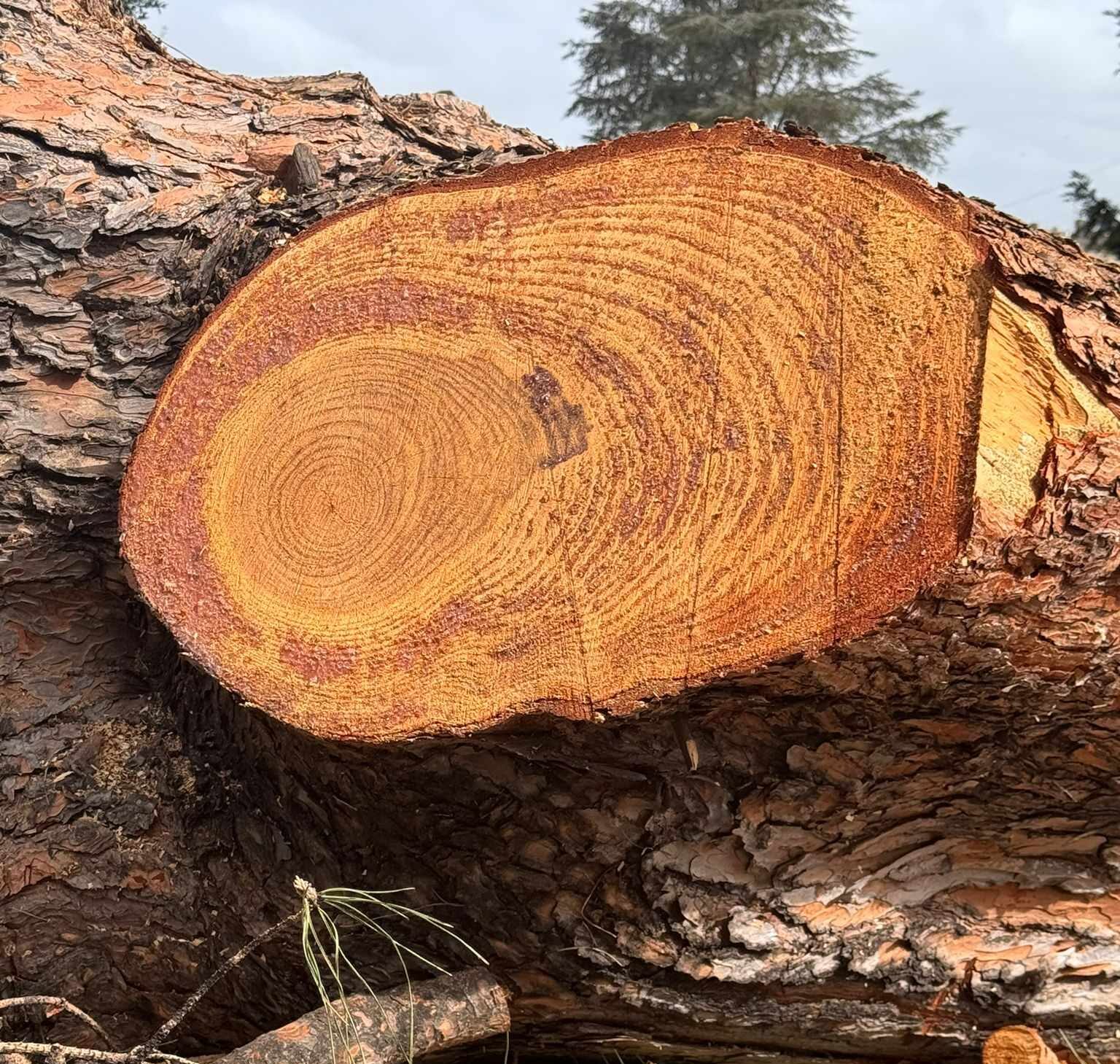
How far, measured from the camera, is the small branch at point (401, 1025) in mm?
1396

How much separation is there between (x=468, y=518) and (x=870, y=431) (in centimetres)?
48

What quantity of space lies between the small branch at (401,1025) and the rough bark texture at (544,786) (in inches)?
2.0

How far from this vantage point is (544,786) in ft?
4.55

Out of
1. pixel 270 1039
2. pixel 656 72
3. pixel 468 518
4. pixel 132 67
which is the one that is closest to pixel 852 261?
pixel 468 518

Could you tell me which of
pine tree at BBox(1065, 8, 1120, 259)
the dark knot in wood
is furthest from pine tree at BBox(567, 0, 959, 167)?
the dark knot in wood

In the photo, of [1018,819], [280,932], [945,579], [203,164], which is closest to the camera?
[945,579]

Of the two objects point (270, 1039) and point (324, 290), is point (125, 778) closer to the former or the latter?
point (270, 1039)

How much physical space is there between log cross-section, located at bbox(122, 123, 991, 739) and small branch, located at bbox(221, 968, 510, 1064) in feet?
1.71

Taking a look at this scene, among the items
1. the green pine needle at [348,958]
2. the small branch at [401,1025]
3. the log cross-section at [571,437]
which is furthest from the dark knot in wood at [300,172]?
the small branch at [401,1025]

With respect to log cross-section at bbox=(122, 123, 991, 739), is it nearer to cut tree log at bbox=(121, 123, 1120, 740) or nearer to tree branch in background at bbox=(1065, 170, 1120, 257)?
cut tree log at bbox=(121, 123, 1120, 740)

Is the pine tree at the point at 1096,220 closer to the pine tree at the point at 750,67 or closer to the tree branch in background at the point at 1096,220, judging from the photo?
the tree branch in background at the point at 1096,220

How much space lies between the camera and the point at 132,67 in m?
2.04

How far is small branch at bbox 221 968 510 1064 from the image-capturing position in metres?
1.40

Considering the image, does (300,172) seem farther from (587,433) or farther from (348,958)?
(348,958)
